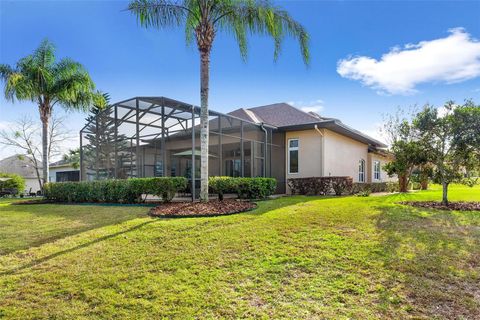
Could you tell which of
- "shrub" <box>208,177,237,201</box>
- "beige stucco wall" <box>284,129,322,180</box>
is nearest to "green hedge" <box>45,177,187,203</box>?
"shrub" <box>208,177,237,201</box>

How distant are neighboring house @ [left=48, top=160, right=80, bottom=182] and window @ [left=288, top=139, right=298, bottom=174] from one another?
26.5 meters

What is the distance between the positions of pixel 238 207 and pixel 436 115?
277 inches

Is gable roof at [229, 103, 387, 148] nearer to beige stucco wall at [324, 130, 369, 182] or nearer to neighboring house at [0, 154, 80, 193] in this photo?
beige stucco wall at [324, 130, 369, 182]

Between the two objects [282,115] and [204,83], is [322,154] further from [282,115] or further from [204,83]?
[204,83]

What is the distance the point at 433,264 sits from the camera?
14.6ft

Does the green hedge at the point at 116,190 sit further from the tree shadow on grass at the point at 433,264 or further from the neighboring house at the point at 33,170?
the neighboring house at the point at 33,170

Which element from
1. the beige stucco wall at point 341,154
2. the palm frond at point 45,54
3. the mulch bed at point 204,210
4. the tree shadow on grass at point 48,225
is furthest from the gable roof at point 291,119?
the palm frond at point 45,54

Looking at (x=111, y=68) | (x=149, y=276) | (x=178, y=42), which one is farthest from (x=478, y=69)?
(x=111, y=68)

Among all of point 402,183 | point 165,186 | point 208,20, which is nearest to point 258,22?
point 208,20

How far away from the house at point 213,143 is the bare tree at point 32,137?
17767mm

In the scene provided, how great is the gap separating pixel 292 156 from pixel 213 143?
4749 millimetres

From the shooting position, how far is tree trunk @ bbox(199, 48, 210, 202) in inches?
380

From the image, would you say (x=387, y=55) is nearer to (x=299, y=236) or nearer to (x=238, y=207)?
(x=238, y=207)

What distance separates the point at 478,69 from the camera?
39.7 ft
